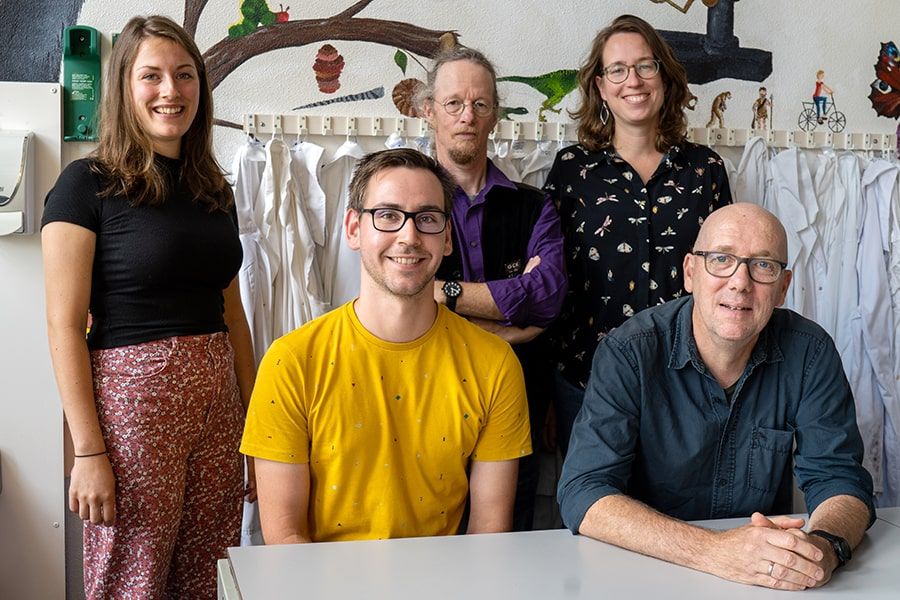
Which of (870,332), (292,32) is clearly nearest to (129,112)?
(292,32)

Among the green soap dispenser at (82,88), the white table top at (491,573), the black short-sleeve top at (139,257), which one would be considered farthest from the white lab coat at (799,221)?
the green soap dispenser at (82,88)

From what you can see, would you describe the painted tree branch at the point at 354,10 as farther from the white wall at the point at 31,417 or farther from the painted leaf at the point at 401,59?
the white wall at the point at 31,417

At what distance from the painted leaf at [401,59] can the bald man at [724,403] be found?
1413 mm

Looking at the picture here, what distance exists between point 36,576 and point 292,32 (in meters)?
1.84

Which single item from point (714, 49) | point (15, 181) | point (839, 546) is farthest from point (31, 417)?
point (714, 49)

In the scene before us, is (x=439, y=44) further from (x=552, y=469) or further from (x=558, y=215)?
(x=552, y=469)

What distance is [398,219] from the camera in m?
1.91

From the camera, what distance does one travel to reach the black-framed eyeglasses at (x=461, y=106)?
8.27 feet

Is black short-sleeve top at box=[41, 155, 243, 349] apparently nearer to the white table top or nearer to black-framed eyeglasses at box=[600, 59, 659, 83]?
the white table top

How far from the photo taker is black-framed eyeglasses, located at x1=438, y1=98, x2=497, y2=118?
2.52 meters

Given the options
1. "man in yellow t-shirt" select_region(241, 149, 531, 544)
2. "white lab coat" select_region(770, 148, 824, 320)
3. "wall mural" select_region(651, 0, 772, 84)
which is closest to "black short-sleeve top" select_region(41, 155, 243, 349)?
"man in yellow t-shirt" select_region(241, 149, 531, 544)

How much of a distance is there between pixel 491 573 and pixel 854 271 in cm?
236

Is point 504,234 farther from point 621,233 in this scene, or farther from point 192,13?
point 192,13

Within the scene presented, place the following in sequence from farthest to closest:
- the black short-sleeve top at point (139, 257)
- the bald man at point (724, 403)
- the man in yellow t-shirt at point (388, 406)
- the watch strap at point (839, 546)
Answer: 1. the black short-sleeve top at point (139, 257)
2. the bald man at point (724, 403)
3. the man in yellow t-shirt at point (388, 406)
4. the watch strap at point (839, 546)
